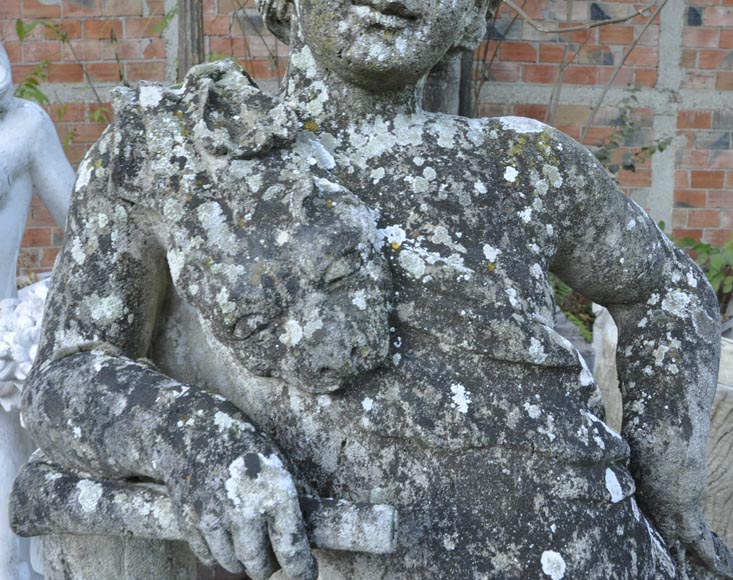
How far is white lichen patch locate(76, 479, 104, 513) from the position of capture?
1374 mm

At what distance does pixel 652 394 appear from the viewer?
163 cm

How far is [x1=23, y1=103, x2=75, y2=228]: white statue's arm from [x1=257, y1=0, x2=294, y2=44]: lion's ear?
1.49 m

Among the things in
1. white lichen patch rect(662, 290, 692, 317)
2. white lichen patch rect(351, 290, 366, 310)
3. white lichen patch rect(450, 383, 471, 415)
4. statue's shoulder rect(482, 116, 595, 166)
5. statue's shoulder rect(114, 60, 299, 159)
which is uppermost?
statue's shoulder rect(114, 60, 299, 159)

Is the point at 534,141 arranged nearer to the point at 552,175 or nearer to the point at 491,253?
the point at 552,175

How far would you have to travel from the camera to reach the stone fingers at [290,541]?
1.24m

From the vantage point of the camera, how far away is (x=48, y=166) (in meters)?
2.94

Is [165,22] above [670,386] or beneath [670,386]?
above

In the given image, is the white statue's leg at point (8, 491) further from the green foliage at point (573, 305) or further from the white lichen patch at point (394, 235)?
the green foliage at point (573, 305)

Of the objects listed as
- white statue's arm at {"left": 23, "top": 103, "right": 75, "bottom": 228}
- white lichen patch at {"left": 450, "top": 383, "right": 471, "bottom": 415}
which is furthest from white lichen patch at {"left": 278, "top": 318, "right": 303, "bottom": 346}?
white statue's arm at {"left": 23, "top": 103, "right": 75, "bottom": 228}

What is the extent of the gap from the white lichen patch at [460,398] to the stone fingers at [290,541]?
264 mm

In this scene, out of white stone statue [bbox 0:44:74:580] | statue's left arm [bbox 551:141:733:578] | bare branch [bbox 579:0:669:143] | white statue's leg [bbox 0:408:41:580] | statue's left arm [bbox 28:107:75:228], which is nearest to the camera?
statue's left arm [bbox 551:141:733:578]

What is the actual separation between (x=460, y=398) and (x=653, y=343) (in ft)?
1.42

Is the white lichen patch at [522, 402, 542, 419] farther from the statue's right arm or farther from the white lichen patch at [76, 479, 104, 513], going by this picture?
the white lichen patch at [76, 479, 104, 513]

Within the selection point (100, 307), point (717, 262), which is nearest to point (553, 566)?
point (100, 307)
